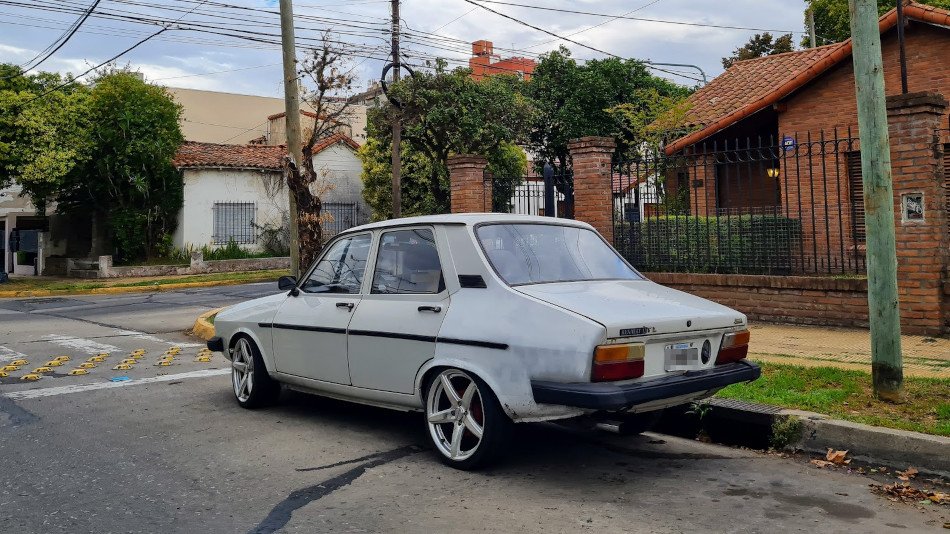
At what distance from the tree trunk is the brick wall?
19.9ft

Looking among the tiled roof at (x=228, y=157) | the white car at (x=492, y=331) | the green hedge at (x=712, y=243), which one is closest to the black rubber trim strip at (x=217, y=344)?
the white car at (x=492, y=331)

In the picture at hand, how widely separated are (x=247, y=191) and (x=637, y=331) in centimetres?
2740

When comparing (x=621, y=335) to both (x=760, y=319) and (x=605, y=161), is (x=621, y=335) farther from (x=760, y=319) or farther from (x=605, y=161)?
(x=605, y=161)

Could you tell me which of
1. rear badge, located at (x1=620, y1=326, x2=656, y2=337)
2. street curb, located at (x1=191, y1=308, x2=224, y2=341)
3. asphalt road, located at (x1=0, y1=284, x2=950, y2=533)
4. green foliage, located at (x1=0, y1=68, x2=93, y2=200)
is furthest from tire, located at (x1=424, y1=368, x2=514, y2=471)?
green foliage, located at (x1=0, y1=68, x2=93, y2=200)

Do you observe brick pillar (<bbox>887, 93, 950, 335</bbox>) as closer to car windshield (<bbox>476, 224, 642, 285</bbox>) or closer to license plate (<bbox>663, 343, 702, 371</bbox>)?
car windshield (<bbox>476, 224, 642, 285</bbox>)

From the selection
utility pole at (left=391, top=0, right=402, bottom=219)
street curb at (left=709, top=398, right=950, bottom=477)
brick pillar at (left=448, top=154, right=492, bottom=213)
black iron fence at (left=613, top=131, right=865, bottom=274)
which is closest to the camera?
street curb at (left=709, top=398, right=950, bottom=477)

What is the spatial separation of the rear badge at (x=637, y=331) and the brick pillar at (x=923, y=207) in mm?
6190

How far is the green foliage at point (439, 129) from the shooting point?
2509 cm

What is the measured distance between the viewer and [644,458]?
529 cm

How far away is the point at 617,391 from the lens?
14.0ft

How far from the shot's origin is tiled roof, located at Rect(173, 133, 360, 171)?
2869 centimetres

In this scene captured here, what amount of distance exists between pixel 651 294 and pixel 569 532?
1.78 metres

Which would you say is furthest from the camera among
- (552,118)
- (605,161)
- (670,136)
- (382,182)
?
(552,118)

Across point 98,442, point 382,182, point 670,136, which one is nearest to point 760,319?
point 98,442
